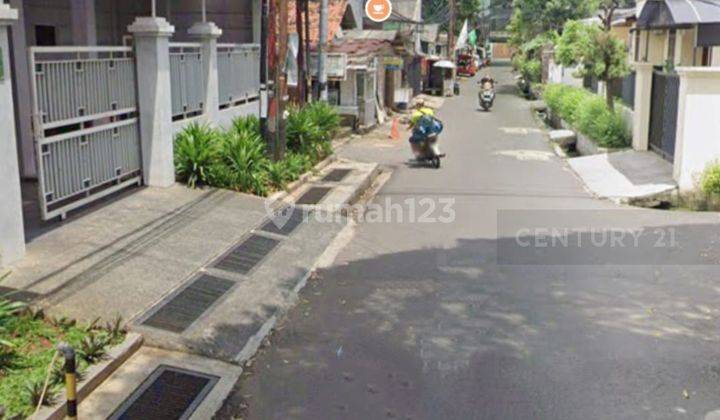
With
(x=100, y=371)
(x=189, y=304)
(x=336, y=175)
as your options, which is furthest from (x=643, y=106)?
(x=100, y=371)

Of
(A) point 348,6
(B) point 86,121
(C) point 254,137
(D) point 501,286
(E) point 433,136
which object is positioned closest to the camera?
(D) point 501,286

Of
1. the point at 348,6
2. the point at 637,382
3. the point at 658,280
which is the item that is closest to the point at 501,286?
the point at 658,280

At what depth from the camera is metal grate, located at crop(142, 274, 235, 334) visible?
7.00 metres

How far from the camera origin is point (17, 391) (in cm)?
527

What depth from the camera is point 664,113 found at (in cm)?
1656

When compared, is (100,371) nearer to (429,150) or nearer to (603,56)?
(429,150)

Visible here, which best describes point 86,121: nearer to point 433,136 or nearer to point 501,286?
point 501,286

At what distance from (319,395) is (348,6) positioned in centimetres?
2522

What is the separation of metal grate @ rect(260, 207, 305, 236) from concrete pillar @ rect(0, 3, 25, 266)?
3.84 metres

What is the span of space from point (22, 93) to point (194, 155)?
265 centimetres

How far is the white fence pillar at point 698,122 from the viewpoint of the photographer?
1355 cm

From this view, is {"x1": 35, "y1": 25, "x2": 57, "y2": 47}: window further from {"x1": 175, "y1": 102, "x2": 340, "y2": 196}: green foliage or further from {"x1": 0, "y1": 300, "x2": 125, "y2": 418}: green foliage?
{"x1": 0, "y1": 300, "x2": 125, "y2": 418}: green foliage

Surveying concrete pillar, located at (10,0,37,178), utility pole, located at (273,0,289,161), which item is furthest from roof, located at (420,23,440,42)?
concrete pillar, located at (10,0,37,178)

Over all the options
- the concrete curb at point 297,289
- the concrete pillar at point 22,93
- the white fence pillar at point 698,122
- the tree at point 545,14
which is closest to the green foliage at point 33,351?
the concrete curb at point 297,289
